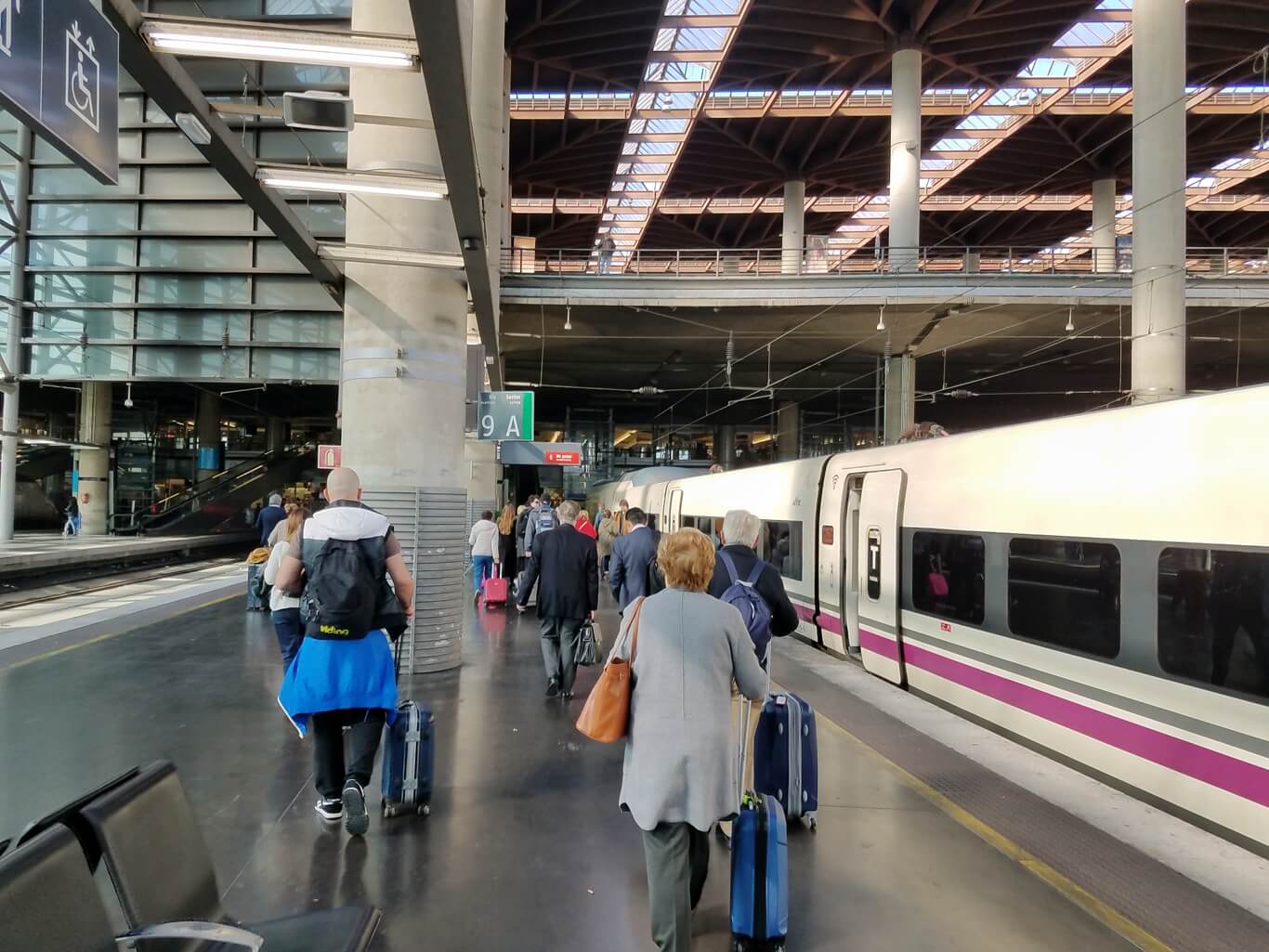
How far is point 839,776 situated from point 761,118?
3430 cm

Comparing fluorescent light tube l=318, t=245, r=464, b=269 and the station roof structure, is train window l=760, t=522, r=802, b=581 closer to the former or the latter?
fluorescent light tube l=318, t=245, r=464, b=269

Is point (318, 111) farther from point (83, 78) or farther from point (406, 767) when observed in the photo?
point (406, 767)

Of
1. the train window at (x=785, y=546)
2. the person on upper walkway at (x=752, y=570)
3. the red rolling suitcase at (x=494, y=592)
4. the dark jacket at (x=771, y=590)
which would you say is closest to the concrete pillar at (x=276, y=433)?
the red rolling suitcase at (x=494, y=592)

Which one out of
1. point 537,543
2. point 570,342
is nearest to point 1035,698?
point 537,543

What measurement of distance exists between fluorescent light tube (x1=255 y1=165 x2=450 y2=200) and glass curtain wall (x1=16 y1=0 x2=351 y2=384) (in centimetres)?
1713

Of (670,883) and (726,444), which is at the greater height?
(726,444)

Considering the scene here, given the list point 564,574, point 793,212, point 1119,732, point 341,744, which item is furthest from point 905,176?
point 341,744

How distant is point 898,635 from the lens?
7.79 meters

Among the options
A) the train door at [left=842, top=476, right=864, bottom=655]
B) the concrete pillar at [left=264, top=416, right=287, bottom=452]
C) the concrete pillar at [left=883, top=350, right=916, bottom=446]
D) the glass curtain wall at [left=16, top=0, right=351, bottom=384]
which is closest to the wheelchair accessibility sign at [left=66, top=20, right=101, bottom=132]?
the train door at [left=842, top=476, right=864, bottom=655]

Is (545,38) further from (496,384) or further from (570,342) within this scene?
(496,384)

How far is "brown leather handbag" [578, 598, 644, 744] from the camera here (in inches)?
109

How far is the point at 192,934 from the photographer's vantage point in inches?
70.9

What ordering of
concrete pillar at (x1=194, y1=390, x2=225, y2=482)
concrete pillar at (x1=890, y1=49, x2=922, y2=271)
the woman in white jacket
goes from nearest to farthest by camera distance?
1. the woman in white jacket
2. concrete pillar at (x1=890, y1=49, x2=922, y2=271)
3. concrete pillar at (x1=194, y1=390, x2=225, y2=482)

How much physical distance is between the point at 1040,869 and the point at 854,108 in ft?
115
